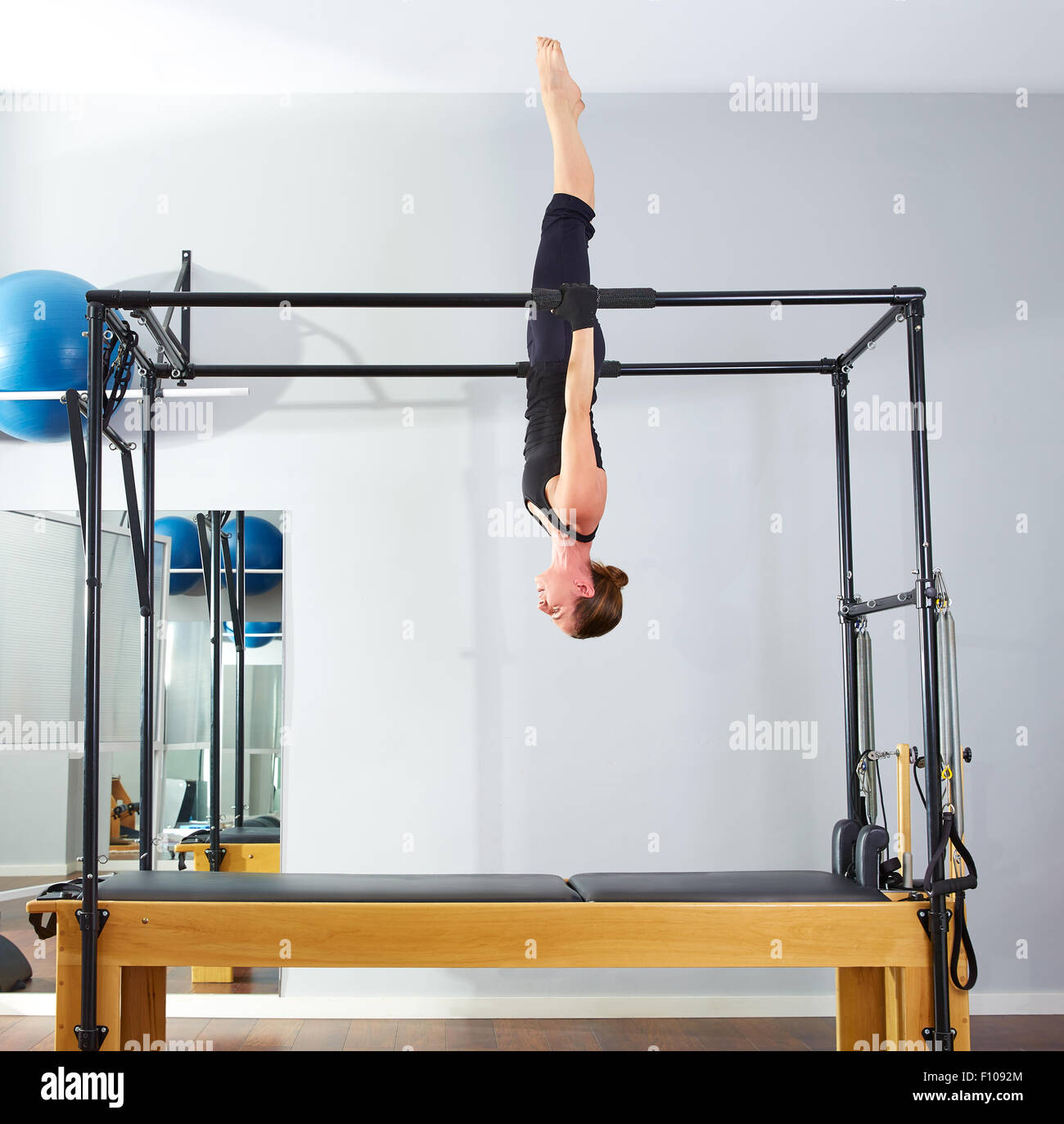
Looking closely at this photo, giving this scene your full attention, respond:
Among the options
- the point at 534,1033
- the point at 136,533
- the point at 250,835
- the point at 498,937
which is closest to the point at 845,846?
the point at 498,937

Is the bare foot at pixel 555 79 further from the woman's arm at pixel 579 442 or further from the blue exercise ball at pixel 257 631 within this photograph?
the blue exercise ball at pixel 257 631

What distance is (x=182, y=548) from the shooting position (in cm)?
403

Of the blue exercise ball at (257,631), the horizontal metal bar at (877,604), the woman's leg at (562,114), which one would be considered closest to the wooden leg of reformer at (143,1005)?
the blue exercise ball at (257,631)

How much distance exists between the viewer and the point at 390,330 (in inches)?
163

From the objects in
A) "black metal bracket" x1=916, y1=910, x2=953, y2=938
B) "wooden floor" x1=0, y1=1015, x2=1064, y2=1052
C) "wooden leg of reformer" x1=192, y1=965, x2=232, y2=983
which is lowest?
"wooden floor" x1=0, y1=1015, x2=1064, y2=1052

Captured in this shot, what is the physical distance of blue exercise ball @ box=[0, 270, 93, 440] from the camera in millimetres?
3393

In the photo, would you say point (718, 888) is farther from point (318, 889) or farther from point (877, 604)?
point (318, 889)

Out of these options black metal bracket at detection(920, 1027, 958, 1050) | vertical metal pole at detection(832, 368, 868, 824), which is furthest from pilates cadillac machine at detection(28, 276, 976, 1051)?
vertical metal pole at detection(832, 368, 868, 824)

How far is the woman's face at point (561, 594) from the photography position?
3.04m

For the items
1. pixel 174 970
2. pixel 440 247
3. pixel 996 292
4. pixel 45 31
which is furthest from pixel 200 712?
pixel 996 292

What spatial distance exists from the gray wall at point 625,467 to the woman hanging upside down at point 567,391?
3.14ft

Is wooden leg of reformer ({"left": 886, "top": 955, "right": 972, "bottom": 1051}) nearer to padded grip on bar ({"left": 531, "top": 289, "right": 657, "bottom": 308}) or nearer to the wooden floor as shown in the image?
the wooden floor

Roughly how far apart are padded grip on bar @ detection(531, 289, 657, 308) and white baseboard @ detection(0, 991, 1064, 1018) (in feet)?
8.81
